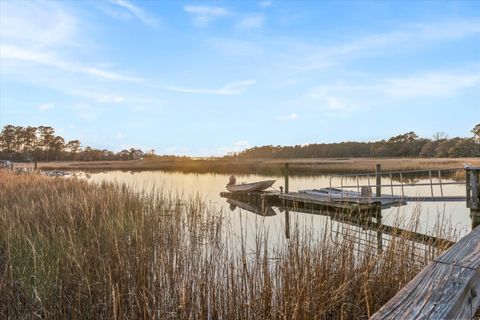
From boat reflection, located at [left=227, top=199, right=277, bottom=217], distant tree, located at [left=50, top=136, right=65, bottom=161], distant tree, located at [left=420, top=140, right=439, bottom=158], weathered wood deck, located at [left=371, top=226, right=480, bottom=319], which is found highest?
distant tree, located at [left=50, top=136, right=65, bottom=161]

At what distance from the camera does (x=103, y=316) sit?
12.0 feet

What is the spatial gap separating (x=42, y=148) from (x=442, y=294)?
9578 centimetres

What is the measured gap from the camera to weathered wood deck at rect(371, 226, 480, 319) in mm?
962

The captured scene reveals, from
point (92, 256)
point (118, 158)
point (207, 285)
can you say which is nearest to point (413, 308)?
point (207, 285)

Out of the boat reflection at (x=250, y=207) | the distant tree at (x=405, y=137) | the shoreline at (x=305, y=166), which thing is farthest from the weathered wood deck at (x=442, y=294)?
the distant tree at (x=405, y=137)

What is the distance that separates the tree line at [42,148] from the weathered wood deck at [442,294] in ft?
254

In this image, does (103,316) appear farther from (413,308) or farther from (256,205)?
(256,205)

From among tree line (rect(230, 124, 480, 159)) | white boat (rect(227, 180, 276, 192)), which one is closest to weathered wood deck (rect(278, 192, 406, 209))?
white boat (rect(227, 180, 276, 192))

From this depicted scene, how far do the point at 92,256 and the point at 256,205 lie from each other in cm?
1520

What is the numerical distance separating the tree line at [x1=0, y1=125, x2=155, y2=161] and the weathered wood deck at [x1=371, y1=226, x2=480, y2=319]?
254 ft

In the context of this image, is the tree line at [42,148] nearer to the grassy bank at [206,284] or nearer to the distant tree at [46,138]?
the distant tree at [46,138]

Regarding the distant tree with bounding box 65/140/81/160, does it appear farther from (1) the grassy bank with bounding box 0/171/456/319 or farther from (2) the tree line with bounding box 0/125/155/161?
(1) the grassy bank with bounding box 0/171/456/319

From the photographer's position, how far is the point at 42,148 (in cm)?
8475

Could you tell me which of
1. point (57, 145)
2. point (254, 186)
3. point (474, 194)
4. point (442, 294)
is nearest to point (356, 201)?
point (474, 194)
